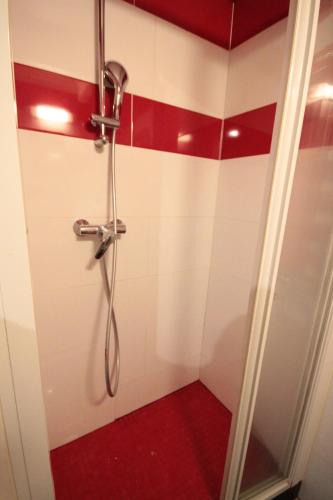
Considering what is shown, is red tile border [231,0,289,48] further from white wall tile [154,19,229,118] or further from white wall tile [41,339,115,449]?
white wall tile [41,339,115,449]

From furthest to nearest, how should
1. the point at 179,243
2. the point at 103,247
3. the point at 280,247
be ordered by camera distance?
the point at 179,243 → the point at 103,247 → the point at 280,247

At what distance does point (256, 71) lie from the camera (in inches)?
39.5

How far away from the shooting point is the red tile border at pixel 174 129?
3.13ft

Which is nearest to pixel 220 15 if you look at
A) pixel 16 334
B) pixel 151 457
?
pixel 16 334

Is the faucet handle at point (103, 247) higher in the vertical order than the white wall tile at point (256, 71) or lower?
lower

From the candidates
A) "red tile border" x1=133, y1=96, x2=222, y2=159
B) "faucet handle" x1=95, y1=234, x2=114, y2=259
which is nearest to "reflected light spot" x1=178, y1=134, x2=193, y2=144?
"red tile border" x1=133, y1=96, x2=222, y2=159

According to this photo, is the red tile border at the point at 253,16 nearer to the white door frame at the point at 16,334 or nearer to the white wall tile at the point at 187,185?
the white wall tile at the point at 187,185

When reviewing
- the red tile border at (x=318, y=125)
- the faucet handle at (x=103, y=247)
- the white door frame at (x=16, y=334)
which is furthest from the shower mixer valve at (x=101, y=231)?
the red tile border at (x=318, y=125)

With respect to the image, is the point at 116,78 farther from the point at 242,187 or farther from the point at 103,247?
the point at 242,187

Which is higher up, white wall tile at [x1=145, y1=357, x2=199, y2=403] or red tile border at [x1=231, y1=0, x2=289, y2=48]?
red tile border at [x1=231, y1=0, x2=289, y2=48]

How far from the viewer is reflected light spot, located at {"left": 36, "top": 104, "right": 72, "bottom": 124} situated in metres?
0.76

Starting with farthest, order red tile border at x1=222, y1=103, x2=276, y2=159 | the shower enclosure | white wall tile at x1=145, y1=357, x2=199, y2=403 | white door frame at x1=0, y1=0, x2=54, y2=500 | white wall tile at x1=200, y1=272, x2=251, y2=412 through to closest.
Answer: white wall tile at x1=145, y1=357, x2=199, y2=403 < white wall tile at x1=200, y1=272, x2=251, y2=412 < red tile border at x1=222, y1=103, x2=276, y2=159 < the shower enclosure < white door frame at x1=0, y1=0, x2=54, y2=500

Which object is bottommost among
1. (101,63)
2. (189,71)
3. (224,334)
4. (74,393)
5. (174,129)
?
(74,393)

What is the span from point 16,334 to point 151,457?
3.50 feet
